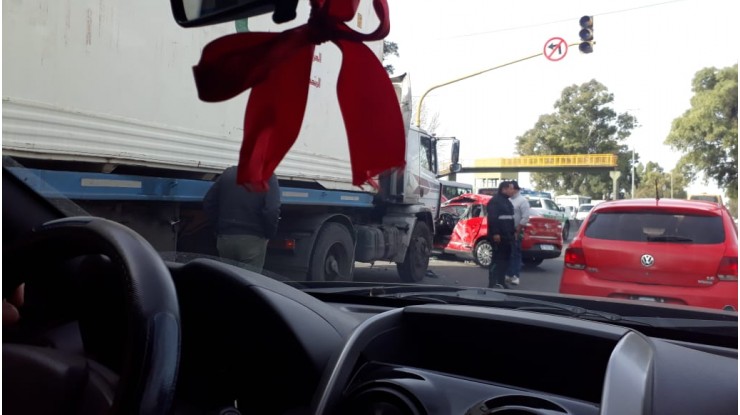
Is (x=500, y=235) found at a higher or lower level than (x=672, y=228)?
lower

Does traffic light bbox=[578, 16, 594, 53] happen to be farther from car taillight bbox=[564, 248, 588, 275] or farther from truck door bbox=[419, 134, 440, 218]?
car taillight bbox=[564, 248, 588, 275]

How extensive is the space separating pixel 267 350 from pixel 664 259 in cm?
248

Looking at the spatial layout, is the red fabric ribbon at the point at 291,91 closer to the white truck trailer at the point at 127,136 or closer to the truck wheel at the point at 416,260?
the white truck trailer at the point at 127,136

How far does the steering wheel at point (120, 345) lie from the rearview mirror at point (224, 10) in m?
0.51

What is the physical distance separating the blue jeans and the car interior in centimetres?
226

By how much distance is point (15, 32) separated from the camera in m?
2.81

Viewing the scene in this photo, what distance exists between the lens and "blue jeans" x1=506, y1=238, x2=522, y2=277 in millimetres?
4621

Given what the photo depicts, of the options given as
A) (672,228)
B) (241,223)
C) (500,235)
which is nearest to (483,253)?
(500,235)

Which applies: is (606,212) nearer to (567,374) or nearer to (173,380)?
(567,374)

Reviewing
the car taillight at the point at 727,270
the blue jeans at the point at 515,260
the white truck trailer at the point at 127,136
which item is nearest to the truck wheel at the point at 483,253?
the blue jeans at the point at 515,260

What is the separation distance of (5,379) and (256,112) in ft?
3.62

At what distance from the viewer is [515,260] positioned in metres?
4.99

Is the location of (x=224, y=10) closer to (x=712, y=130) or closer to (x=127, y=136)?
(x=712, y=130)

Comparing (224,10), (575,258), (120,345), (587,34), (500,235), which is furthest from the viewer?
(500,235)
